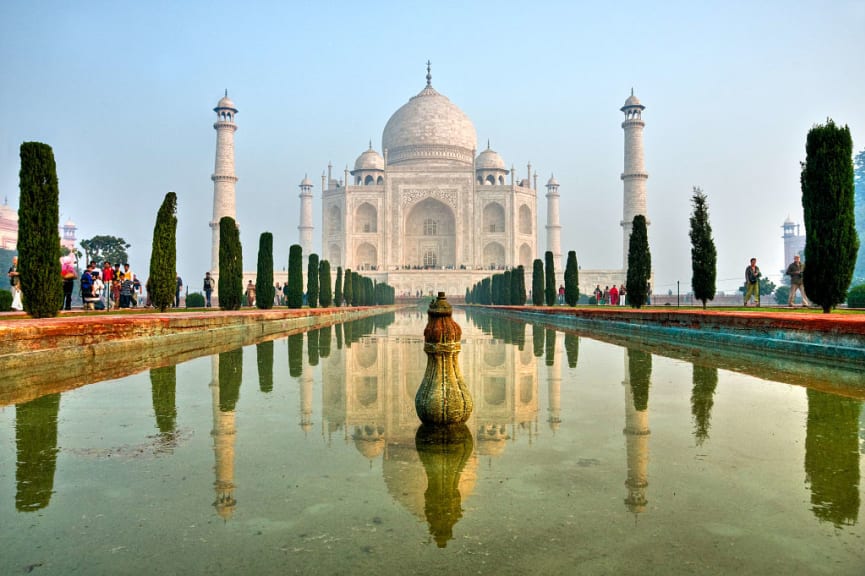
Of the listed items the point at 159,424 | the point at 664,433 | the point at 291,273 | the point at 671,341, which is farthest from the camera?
the point at 291,273

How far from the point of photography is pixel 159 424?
2.33 meters

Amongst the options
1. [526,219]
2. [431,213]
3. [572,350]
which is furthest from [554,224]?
[572,350]

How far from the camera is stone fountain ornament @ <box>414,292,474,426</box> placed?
7.31 ft

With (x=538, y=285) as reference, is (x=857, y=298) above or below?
below

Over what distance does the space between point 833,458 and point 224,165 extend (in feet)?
122

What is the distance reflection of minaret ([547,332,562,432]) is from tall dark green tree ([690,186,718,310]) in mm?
8161

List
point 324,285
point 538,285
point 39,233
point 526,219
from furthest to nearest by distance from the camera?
point 526,219 → point 538,285 → point 324,285 → point 39,233

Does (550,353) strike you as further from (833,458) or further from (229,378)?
(833,458)

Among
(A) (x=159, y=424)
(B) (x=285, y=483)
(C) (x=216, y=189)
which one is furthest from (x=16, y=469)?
(C) (x=216, y=189)

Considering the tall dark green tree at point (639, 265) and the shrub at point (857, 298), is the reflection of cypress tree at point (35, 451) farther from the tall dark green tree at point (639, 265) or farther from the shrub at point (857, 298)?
the shrub at point (857, 298)

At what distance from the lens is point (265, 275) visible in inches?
565

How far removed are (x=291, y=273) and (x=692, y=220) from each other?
968 centimetres

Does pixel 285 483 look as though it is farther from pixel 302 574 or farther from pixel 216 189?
pixel 216 189

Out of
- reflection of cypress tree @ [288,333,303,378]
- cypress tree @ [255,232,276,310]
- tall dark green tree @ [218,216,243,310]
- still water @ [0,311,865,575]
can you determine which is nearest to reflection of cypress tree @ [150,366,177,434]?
still water @ [0,311,865,575]
